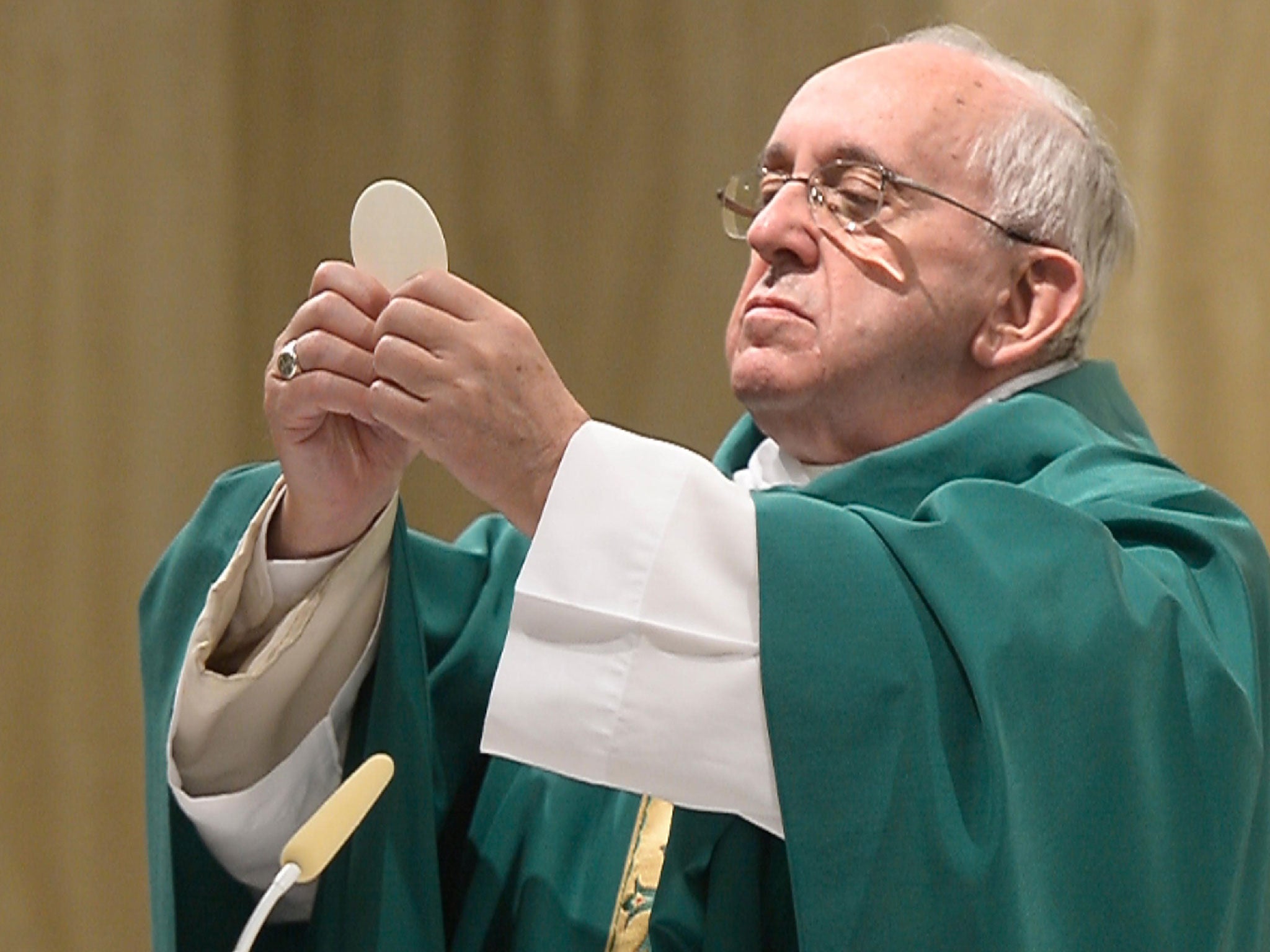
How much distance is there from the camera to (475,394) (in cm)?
148

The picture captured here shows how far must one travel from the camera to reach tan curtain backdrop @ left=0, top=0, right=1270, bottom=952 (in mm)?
2715

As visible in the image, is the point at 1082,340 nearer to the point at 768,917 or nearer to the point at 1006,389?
the point at 1006,389

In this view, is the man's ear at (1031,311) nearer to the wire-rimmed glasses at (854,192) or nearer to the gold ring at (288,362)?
the wire-rimmed glasses at (854,192)

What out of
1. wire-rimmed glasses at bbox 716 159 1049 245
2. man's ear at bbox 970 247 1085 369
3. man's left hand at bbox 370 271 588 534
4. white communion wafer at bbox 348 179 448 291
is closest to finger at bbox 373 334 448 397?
man's left hand at bbox 370 271 588 534

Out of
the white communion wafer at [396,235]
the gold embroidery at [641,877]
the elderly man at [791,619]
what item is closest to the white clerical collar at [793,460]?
the elderly man at [791,619]

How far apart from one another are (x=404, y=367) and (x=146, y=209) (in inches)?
68.6

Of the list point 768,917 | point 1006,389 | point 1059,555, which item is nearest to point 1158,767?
point 1059,555

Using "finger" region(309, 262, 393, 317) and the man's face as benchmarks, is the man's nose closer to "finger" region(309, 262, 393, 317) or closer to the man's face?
the man's face

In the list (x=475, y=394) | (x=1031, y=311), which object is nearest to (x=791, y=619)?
(x=475, y=394)

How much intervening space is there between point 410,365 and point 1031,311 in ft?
2.48

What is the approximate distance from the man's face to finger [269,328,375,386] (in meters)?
0.46

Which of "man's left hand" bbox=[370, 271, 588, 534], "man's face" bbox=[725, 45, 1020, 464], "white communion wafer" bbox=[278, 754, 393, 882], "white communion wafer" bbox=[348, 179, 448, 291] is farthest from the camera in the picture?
"man's face" bbox=[725, 45, 1020, 464]

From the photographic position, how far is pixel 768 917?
1.63m

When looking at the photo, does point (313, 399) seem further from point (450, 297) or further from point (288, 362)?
point (450, 297)
